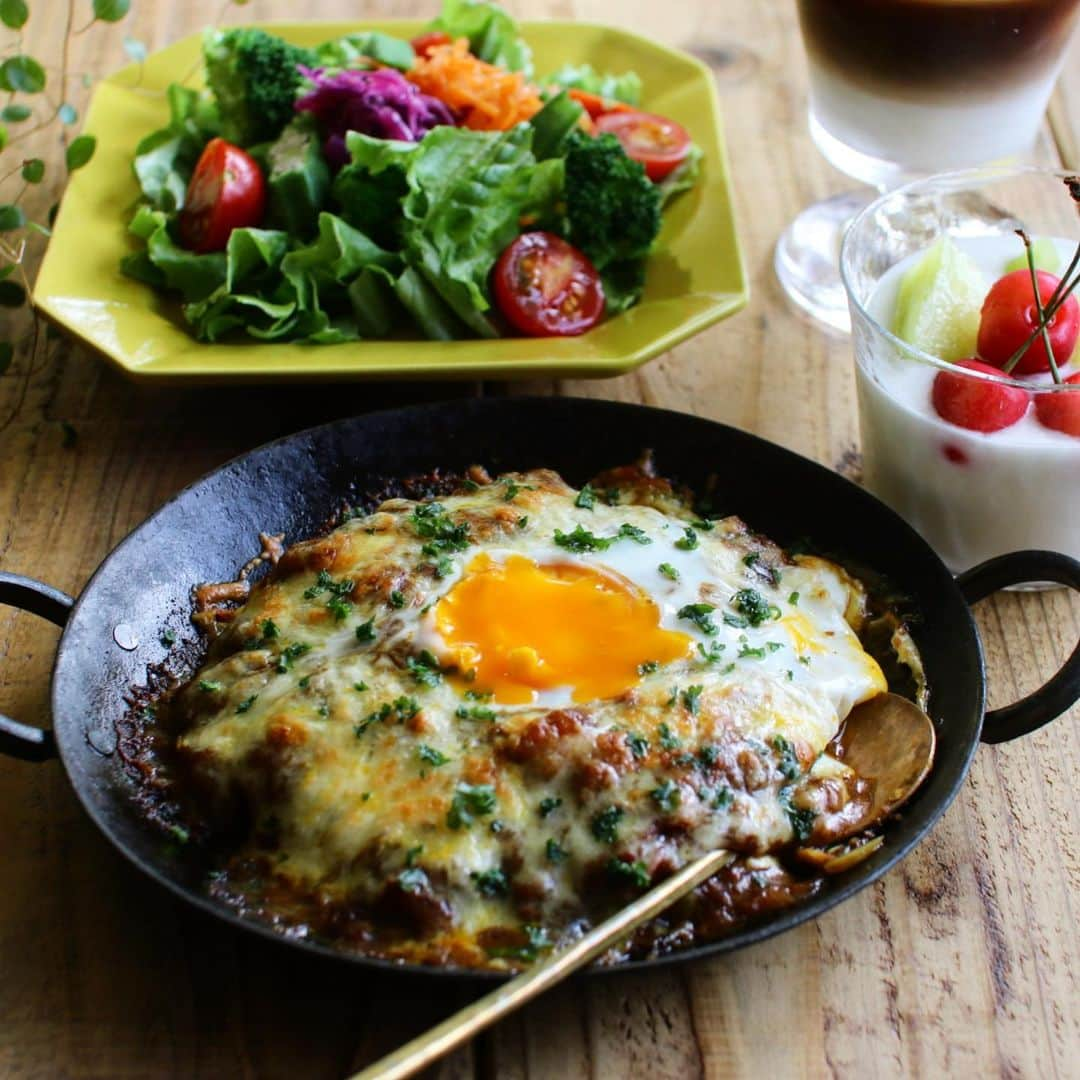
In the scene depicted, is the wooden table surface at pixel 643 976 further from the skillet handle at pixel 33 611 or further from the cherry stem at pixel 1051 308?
the cherry stem at pixel 1051 308

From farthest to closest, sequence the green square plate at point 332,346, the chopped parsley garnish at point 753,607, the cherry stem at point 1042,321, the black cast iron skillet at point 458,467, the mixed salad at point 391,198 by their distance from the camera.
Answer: the mixed salad at point 391,198 → the green square plate at point 332,346 → the cherry stem at point 1042,321 → the chopped parsley garnish at point 753,607 → the black cast iron skillet at point 458,467

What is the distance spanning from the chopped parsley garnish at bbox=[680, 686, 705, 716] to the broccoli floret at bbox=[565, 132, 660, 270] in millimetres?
1886

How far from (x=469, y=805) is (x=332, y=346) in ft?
5.80

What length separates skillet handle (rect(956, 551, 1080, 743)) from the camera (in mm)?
2586

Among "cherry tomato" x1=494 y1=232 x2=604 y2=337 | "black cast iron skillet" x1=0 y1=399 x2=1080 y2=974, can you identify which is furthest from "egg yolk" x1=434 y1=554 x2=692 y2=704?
"cherry tomato" x1=494 y1=232 x2=604 y2=337

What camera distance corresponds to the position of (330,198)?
161 inches

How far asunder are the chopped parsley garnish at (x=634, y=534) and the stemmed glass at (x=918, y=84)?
1.61 m

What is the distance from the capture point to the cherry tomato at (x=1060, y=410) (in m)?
2.96

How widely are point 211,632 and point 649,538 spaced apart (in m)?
0.97

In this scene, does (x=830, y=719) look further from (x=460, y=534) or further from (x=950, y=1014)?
(x=460, y=534)

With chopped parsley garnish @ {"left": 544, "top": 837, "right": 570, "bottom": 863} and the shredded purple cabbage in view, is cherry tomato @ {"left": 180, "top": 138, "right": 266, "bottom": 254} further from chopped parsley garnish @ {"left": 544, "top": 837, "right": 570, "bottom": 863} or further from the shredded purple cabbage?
chopped parsley garnish @ {"left": 544, "top": 837, "right": 570, "bottom": 863}

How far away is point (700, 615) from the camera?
8.66 feet

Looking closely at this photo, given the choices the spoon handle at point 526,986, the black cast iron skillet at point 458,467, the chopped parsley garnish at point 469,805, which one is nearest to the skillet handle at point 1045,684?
the black cast iron skillet at point 458,467

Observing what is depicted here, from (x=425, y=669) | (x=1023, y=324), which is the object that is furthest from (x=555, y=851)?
(x=1023, y=324)
